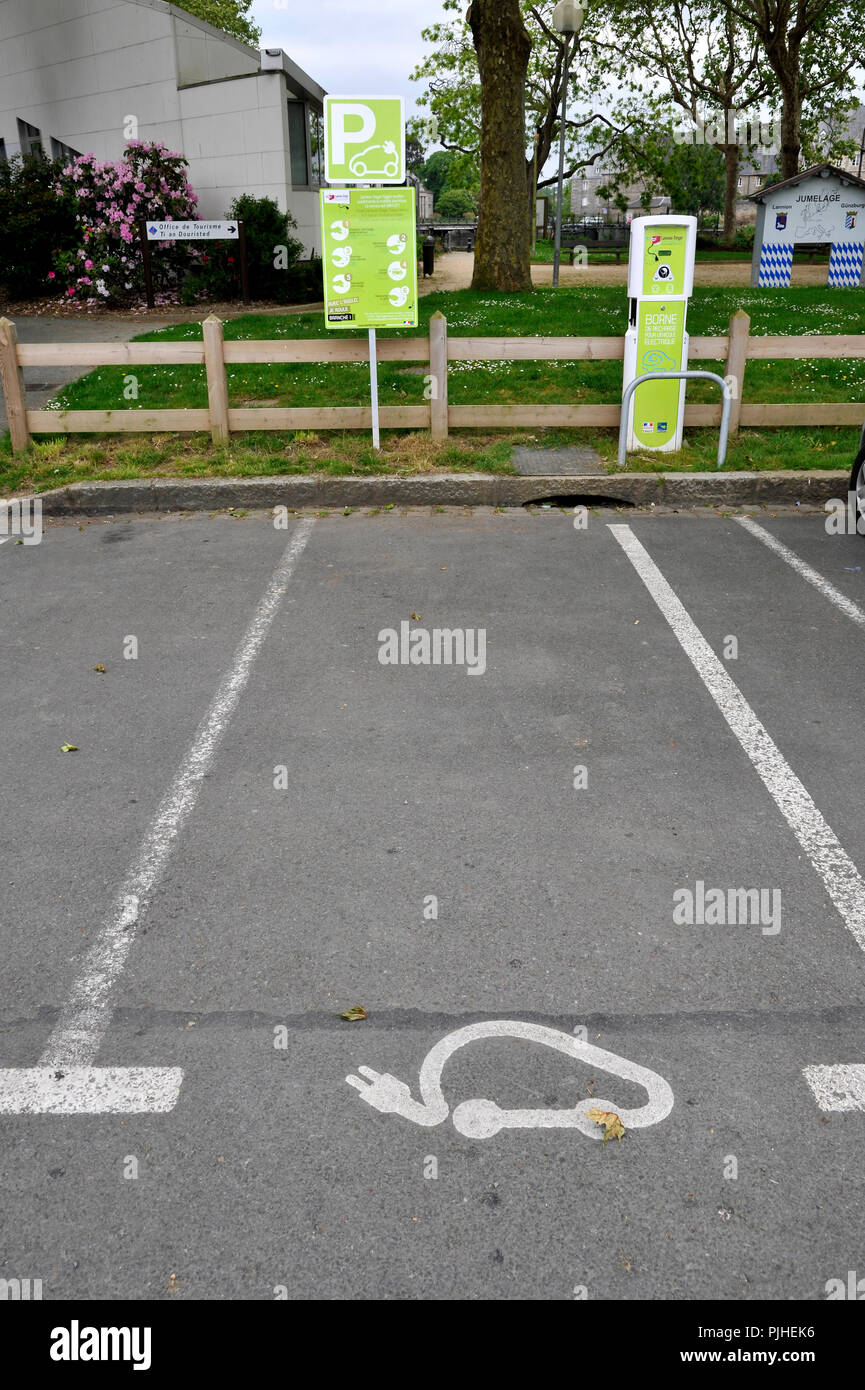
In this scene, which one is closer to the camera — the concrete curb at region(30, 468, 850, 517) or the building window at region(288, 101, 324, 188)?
the concrete curb at region(30, 468, 850, 517)

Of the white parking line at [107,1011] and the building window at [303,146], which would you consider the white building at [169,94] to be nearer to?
the building window at [303,146]

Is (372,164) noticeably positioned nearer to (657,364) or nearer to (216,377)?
(216,377)

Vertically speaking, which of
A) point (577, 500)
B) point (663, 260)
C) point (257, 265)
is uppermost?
point (257, 265)

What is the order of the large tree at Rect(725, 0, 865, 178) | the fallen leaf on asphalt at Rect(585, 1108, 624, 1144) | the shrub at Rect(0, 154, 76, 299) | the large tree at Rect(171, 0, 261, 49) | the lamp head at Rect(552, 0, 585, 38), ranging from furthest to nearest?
1. the large tree at Rect(171, 0, 261, 49)
2. the large tree at Rect(725, 0, 865, 178)
3. the lamp head at Rect(552, 0, 585, 38)
4. the shrub at Rect(0, 154, 76, 299)
5. the fallen leaf on asphalt at Rect(585, 1108, 624, 1144)

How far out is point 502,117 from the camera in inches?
672

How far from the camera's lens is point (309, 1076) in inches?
117

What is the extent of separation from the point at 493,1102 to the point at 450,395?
9.46 meters

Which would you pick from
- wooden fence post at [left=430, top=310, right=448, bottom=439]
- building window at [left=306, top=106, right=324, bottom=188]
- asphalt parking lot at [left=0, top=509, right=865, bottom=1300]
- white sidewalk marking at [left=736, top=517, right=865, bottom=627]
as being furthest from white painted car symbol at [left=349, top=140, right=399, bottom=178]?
building window at [left=306, top=106, right=324, bottom=188]

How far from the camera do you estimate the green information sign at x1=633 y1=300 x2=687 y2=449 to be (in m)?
9.21

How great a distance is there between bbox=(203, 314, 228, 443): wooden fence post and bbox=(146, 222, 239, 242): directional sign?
33.0ft

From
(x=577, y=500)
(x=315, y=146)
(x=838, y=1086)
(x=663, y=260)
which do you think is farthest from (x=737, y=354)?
(x=315, y=146)

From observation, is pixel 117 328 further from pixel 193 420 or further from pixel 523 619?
pixel 523 619

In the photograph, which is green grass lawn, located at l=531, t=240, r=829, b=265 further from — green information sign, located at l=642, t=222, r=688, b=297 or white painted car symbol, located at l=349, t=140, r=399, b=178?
white painted car symbol, located at l=349, t=140, r=399, b=178

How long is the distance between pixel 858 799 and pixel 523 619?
8.27ft
